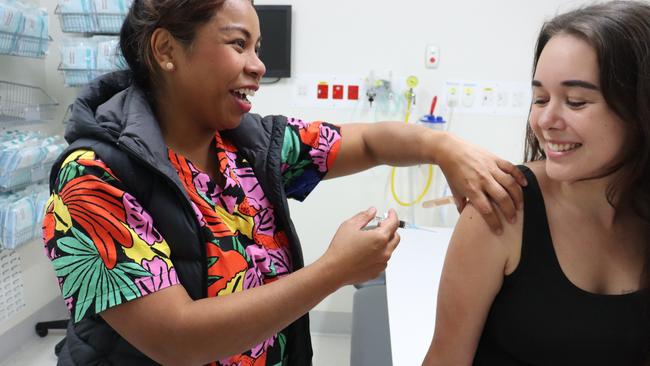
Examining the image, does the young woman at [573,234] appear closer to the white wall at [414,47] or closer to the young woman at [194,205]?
the young woman at [194,205]

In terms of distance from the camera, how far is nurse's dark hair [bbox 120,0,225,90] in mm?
895

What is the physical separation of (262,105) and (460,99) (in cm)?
115

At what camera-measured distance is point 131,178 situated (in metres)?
0.82

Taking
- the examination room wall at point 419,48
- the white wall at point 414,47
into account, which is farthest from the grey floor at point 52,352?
the examination room wall at point 419,48

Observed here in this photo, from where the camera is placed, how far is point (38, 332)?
2699 mm

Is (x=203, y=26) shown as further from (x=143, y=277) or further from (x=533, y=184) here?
(x=533, y=184)

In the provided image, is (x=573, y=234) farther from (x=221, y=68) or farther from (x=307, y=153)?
(x=221, y=68)

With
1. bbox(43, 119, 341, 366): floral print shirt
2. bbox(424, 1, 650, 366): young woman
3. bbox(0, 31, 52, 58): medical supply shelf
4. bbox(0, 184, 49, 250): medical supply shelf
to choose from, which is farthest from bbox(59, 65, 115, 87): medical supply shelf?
bbox(424, 1, 650, 366): young woman

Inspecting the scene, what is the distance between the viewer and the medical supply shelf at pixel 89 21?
8.27 ft

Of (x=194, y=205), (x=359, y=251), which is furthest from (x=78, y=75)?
(x=359, y=251)

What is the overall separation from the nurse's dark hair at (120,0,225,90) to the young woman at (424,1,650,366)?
674 mm

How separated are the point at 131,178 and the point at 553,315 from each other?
2.85 ft

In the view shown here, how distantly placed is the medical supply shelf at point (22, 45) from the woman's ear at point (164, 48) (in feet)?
5.61

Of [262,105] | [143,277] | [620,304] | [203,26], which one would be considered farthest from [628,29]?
[262,105]
